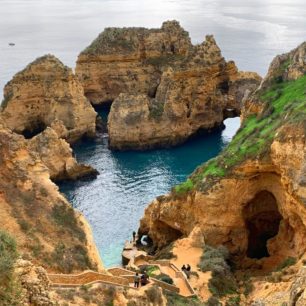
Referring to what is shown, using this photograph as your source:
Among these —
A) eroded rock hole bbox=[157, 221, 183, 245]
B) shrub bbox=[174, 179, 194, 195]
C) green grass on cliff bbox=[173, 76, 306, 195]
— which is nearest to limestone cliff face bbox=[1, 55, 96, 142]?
eroded rock hole bbox=[157, 221, 183, 245]

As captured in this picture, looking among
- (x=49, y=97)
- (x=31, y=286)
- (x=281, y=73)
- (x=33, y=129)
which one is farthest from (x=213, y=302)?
(x=33, y=129)

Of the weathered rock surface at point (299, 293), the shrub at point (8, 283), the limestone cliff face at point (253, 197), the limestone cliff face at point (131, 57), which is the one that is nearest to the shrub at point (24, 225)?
the shrub at point (8, 283)

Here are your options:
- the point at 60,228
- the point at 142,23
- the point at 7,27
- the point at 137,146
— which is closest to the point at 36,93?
the point at 137,146

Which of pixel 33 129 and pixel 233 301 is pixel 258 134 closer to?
pixel 233 301

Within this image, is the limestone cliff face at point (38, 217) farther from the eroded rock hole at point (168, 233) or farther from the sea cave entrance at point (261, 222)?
the sea cave entrance at point (261, 222)

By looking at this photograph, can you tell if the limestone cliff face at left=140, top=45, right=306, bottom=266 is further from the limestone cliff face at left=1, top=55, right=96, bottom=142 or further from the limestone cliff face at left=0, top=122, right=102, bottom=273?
the limestone cliff face at left=1, top=55, right=96, bottom=142
